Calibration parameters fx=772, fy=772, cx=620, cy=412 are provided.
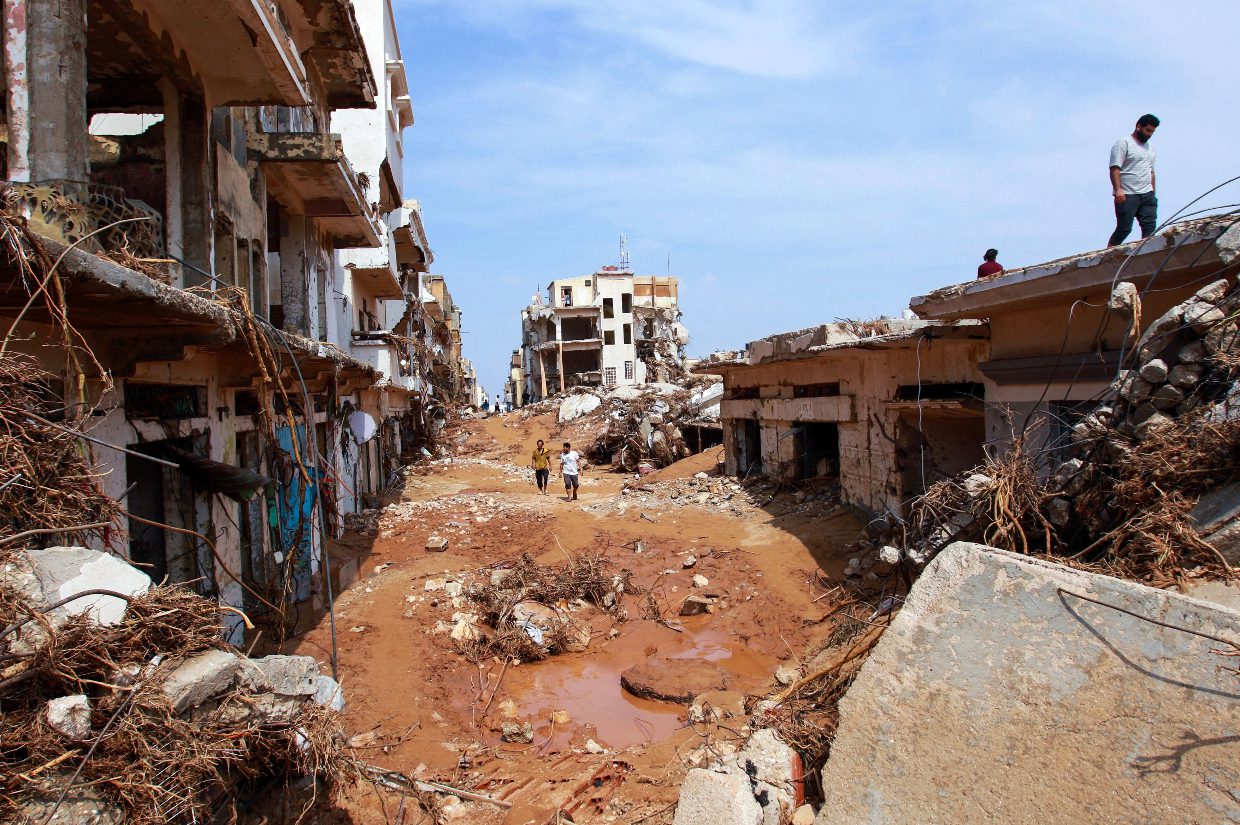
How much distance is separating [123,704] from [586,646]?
7.17 m

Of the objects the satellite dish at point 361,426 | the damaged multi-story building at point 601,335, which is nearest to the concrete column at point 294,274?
the satellite dish at point 361,426

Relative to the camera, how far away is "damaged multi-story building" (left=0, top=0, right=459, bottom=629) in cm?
470

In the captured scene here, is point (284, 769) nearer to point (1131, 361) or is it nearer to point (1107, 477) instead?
point (1107, 477)

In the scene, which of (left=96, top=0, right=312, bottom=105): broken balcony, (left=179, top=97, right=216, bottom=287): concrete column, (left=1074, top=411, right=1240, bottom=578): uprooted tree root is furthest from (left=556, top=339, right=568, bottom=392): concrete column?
(left=1074, top=411, right=1240, bottom=578): uprooted tree root

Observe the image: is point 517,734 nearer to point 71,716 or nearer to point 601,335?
point 71,716

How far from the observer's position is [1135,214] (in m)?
7.37

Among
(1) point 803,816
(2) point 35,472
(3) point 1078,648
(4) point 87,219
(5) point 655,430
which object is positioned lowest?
(1) point 803,816

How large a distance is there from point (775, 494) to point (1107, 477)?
35.7ft

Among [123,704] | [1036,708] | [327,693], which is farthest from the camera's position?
[327,693]

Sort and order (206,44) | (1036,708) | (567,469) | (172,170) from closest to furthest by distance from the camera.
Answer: (1036,708) → (206,44) → (172,170) → (567,469)

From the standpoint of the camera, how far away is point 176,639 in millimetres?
3262

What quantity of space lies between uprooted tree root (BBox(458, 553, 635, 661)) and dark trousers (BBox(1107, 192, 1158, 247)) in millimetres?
7268

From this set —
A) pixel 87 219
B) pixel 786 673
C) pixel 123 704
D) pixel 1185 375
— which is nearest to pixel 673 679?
pixel 786 673

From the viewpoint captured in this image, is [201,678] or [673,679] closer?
[201,678]
